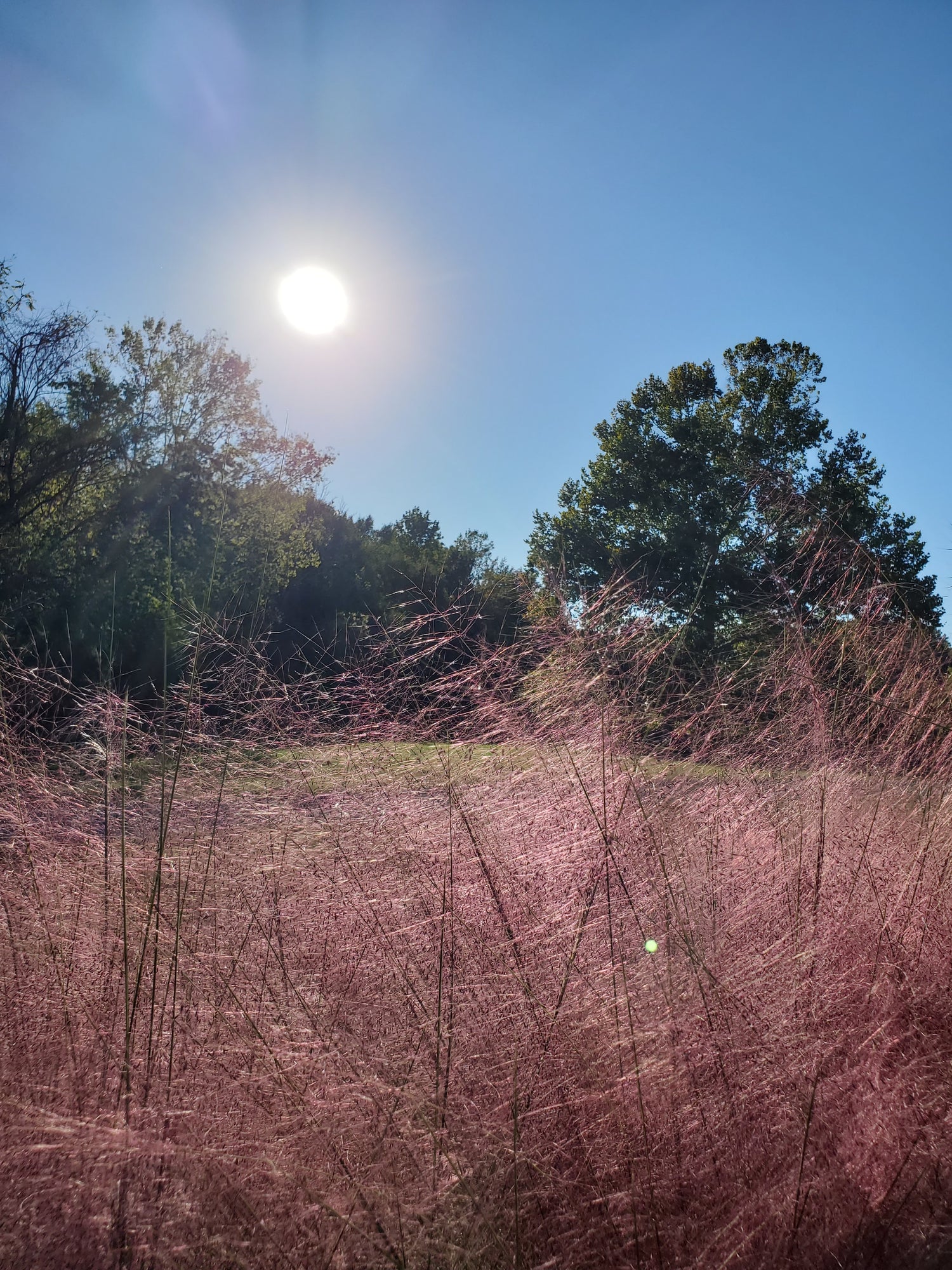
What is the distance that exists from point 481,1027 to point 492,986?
3.1 inches

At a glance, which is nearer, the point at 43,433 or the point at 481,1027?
the point at 481,1027

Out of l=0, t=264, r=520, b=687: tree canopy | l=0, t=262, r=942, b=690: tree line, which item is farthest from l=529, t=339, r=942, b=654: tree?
l=0, t=264, r=520, b=687: tree canopy

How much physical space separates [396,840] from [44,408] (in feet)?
37.1

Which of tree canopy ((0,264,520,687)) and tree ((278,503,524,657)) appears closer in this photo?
tree ((278,503,524,657))

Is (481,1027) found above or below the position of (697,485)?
below

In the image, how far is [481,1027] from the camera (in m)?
1.40

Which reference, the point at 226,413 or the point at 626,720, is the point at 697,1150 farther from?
the point at 226,413

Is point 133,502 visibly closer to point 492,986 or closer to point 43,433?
point 43,433

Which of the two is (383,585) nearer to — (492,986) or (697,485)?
(697,485)

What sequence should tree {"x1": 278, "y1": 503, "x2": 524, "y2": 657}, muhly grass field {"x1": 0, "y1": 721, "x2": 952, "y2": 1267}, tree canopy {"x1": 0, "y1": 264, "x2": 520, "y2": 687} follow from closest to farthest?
muhly grass field {"x1": 0, "y1": 721, "x2": 952, "y2": 1267}, tree {"x1": 278, "y1": 503, "x2": 524, "y2": 657}, tree canopy {"x1": 0, "y1": 264, "x2": 520, "y2": 687}

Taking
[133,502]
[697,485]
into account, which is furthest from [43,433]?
[697,485]

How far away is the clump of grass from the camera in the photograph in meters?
1.15

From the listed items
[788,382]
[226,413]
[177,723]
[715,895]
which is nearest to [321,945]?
[715,895]

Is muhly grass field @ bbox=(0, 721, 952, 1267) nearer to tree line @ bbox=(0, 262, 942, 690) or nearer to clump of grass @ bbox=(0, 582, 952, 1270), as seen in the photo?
clump of grass @ bbox=(0, 582, 952, 1270)
